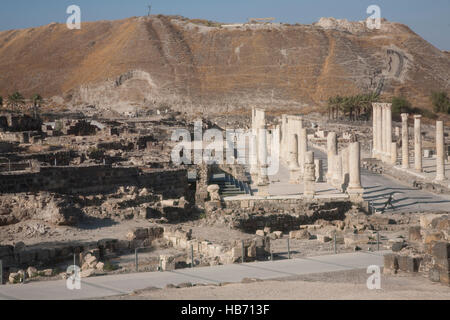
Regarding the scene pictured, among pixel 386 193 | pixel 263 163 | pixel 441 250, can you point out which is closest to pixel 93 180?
pixel 263 163

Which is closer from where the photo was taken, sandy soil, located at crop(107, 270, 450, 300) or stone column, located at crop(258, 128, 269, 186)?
sandy soil, located at crop(107, 270, 450, 300)

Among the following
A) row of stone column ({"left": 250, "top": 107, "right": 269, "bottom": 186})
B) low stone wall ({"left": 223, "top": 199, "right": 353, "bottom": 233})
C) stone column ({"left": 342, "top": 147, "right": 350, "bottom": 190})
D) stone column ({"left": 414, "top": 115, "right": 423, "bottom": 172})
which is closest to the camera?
low stone wall ({"left": 223, "top": 199, "right": 353, "bottom": 233})

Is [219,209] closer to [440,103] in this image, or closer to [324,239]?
[324,239]

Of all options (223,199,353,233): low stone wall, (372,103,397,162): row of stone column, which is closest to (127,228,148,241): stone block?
(223,199,353,233): low stone wall

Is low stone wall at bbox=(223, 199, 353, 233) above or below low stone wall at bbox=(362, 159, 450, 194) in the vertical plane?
→ below

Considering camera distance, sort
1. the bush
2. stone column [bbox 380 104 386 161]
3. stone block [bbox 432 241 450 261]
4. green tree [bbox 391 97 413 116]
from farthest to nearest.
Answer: green tree [bbox 391 97 413 116] < stone column [bbox 380 104 386 161] < the bush < stone block [bbox 432 241 450 261]

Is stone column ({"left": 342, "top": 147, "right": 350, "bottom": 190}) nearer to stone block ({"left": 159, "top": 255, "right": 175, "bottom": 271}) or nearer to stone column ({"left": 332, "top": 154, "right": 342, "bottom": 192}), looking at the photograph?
stone column ({"left": 332, "top": 154, "right": 342, "bottom": 192})

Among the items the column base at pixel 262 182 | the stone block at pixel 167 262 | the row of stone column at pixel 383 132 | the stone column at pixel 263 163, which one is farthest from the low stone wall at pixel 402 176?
the stone block at pixel 167 262

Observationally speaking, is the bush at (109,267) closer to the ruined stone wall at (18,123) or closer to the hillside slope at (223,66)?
the ruined stone wall at (18,123)
